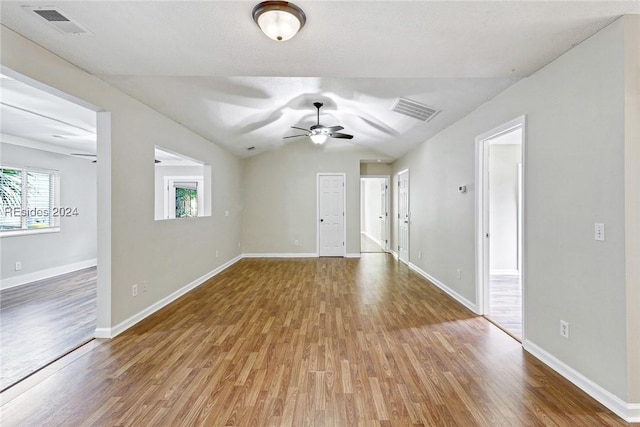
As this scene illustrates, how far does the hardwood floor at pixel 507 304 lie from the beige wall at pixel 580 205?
631 mm

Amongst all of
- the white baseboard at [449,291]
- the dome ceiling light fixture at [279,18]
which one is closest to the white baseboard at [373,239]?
the white baseboard at [449,291]

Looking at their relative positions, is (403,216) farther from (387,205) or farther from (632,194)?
(632,194)

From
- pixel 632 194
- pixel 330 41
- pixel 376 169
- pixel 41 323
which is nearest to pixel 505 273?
pixel 376 169

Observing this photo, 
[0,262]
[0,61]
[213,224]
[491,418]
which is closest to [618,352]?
[491,418]

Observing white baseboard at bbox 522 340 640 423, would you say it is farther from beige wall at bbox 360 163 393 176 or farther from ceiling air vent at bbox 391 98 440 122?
beige wall at bbox 360 163 393 176

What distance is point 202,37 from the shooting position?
2141 mm

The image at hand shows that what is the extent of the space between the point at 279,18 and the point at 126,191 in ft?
8.13

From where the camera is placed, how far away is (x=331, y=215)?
7.91 m

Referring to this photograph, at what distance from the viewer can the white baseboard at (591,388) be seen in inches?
72.2

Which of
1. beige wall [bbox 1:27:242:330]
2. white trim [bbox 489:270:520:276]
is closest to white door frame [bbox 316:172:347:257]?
white trim [bbox 489:270:520:276]

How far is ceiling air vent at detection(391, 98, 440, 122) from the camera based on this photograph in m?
4.13

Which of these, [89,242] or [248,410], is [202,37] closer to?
[248,410]

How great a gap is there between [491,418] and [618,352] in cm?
89

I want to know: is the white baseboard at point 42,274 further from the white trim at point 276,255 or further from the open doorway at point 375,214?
the open doorway at point 375,214
